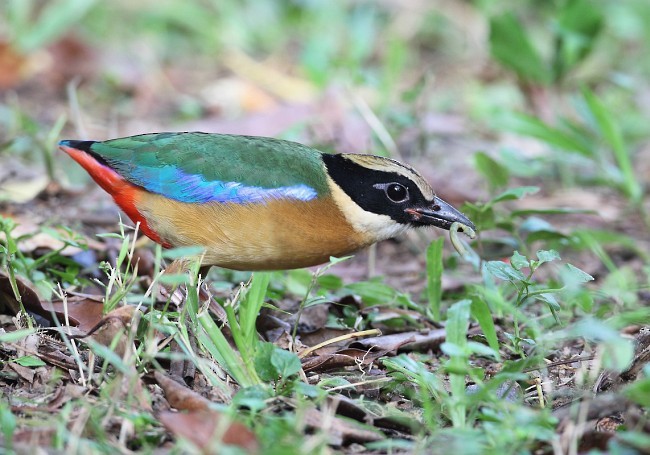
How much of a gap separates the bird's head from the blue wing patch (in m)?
0.23

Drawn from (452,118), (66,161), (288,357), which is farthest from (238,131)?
(288,357)

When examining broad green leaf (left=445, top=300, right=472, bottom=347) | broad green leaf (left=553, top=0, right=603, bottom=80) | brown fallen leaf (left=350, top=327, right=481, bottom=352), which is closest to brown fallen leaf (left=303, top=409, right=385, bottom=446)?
broad green leaf (left=445, top=300, right=472, bottom=347)

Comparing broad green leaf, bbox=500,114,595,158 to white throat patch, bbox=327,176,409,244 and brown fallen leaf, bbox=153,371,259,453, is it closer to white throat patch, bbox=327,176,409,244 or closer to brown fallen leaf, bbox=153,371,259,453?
white throat patch, bbox=327,176,409,244

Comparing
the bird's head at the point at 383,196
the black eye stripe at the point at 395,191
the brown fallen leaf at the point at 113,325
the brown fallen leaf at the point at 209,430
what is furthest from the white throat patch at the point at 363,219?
the brown fallen leaf at the point at 209,430

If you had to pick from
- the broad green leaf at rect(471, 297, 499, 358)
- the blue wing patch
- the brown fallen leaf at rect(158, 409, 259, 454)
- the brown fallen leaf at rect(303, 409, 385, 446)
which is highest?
the blue wing patch

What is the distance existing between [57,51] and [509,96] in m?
4.67

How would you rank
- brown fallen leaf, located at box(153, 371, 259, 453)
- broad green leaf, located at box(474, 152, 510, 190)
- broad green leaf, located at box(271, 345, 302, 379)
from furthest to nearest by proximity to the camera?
broad green leaf, located at box(474, 152, 510, 190), broad green leaf, located at box(271, 345, 302, 379), brown fallen leaf, located at box(153, 371, 259, 453)

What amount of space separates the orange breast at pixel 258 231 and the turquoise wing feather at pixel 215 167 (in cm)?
6

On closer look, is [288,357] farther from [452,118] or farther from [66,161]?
[452,118]

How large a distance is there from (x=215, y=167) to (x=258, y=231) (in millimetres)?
426

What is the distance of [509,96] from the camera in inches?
401

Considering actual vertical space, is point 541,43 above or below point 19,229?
below

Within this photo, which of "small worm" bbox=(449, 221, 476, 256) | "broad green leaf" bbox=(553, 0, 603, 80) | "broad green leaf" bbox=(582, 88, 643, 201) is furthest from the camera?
"broad green leaf" bbox=(553, 0, 603, 80)

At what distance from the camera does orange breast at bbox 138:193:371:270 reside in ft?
15.3
